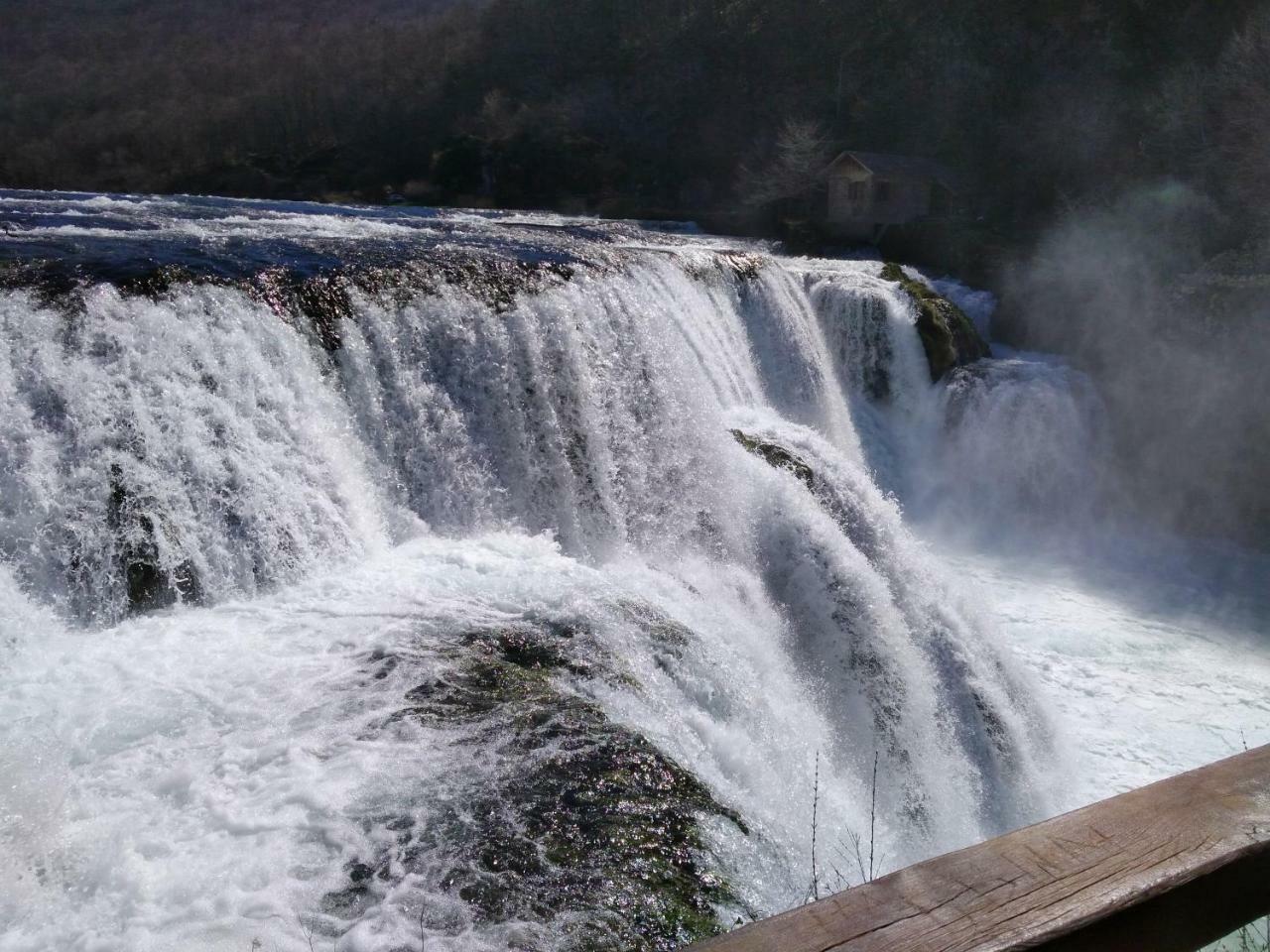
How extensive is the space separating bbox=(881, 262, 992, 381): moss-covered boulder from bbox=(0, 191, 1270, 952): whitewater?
268cm

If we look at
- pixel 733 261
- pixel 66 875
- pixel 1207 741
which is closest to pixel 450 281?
pixel 733 261

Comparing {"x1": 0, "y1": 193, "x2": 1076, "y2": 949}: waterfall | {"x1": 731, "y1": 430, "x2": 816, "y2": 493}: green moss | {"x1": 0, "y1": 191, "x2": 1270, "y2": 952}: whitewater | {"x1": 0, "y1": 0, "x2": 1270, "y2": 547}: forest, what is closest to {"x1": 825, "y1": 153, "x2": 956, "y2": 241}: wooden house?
{"x1": 0, "y1": 0, "x2": 1270, "y2": 547}: forest

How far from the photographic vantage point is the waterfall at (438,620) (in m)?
3.00

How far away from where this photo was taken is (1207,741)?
6.70 metres

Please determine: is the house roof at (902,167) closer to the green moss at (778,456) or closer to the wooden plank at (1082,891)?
the green moss at (778,456)

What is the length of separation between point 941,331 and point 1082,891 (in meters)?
12.0

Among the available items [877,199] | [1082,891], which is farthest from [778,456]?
[877,199]

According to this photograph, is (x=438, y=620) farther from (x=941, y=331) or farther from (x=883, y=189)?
(x=883, y=189)

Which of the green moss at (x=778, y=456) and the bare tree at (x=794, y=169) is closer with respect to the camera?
the green moss at (x=778, y=456)

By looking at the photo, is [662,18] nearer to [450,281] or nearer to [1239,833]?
[450,281]

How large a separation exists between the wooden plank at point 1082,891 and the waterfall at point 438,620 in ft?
6.05

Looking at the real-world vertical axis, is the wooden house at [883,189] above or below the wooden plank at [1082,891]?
above

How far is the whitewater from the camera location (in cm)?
304

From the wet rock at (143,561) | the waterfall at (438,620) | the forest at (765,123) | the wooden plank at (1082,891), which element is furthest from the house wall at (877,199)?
the wooden plank at (1082,891)
